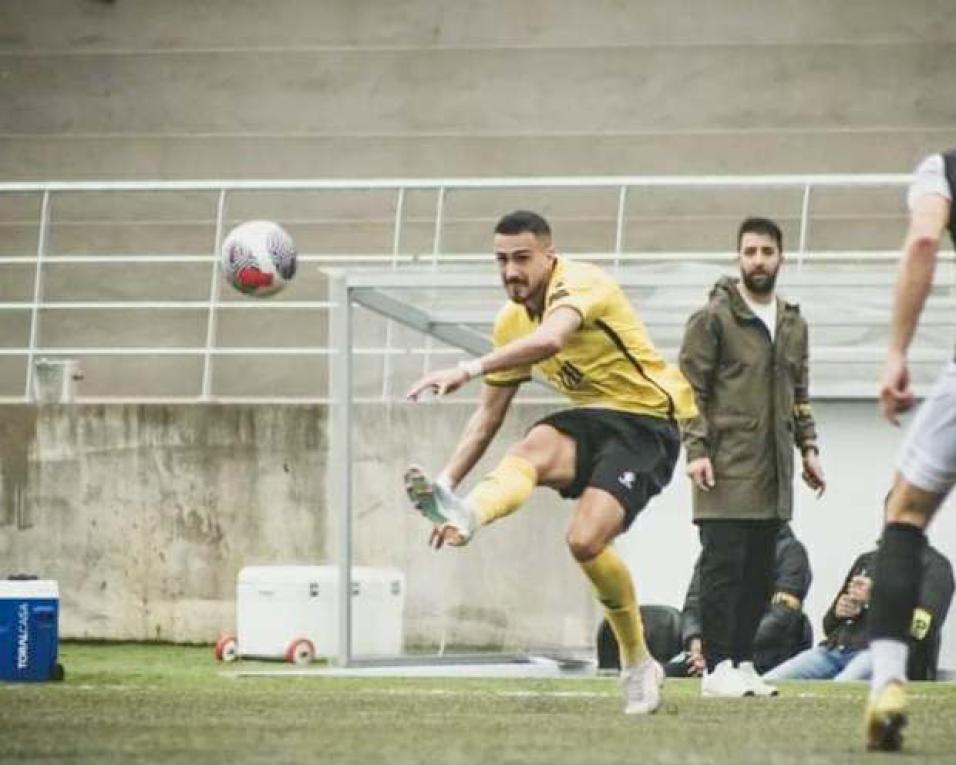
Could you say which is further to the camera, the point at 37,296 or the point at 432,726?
the point at 37,296

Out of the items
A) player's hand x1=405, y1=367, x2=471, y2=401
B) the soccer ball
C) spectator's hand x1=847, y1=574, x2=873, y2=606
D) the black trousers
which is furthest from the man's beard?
the soccer ball

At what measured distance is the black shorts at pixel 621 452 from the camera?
10531mm

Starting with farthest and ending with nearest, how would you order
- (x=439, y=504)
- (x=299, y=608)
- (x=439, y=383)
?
1. (x=299, y=608)
2. (x=439, y=504)
3. (x=439, y=383)

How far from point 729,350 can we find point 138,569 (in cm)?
843

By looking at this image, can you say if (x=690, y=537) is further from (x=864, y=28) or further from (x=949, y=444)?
(x=949, y=444)

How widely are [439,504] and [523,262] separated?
51.0 inches

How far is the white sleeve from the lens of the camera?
7.79 metres

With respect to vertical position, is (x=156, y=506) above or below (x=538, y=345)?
below

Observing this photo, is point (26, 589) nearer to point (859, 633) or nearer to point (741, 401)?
point (741, 401)

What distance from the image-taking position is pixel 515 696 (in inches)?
452

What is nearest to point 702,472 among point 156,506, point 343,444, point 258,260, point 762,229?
point 762,229

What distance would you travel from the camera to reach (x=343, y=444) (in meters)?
16.9

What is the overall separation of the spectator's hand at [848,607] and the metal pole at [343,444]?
2874 mm

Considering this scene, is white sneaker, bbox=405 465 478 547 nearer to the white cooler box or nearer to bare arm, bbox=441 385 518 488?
bare arm, bbox=441 385 518 488
